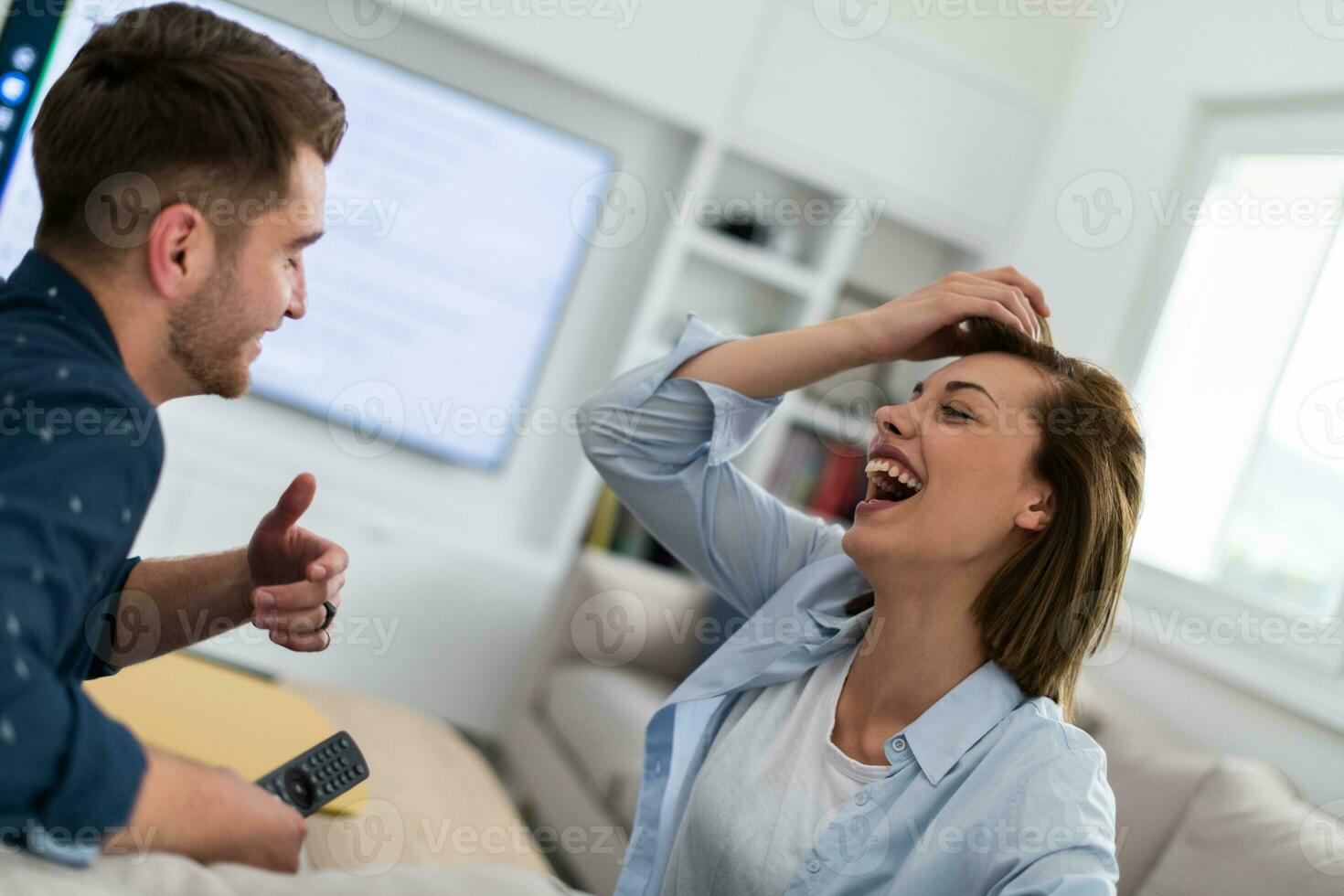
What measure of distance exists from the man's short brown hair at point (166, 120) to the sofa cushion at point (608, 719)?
1851mm

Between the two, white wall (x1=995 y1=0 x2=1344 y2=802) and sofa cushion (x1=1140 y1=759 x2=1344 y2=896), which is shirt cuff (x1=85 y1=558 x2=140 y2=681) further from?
white wall (x1=995 y1=0 x2=1344 y2=802)

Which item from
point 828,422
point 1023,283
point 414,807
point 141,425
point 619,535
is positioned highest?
point 1023,283

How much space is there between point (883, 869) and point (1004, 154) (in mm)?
3364

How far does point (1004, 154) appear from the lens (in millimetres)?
4070

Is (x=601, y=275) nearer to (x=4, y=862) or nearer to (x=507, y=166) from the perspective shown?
(x=507, y=166)

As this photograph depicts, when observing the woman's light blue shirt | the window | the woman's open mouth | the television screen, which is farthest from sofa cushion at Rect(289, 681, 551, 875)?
the window

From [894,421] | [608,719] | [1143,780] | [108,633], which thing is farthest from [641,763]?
[108,633]

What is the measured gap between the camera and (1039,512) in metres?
1.35

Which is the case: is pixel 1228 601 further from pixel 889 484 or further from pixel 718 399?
pixel 718 399

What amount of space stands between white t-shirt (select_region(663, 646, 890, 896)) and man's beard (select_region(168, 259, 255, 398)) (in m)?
0.70

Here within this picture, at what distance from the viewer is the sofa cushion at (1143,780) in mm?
2129

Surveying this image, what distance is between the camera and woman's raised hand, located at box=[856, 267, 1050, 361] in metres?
1.40

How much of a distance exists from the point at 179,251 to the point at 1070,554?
3.13 ft

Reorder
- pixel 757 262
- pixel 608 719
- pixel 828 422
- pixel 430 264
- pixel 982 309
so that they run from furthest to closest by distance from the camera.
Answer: pixel 828 422 < pixel 757 262 < pixel 430 264 < pixel 608 719 < pixel 982 309
